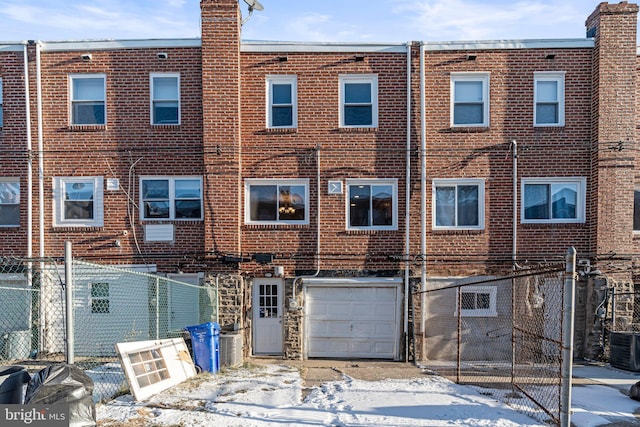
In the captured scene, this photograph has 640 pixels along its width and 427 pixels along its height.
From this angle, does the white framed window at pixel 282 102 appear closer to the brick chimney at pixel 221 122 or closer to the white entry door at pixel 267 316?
the brick chimney at pixel 221 122

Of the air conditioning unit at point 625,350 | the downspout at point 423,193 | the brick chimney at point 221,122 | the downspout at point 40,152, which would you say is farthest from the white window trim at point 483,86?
the downspout at point 40,152

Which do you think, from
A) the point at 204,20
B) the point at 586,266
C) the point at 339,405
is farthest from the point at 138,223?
the point at 586,266

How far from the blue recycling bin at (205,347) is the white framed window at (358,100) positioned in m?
5.89

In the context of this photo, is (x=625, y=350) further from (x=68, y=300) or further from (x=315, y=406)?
(x=68, y=300)

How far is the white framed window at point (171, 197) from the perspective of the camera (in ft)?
35.7

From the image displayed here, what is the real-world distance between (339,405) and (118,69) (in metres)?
9.47

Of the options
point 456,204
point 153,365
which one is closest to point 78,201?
point 153,365

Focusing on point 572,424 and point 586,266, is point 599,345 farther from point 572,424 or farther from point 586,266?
point 572,424

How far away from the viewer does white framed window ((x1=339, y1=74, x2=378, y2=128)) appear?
1098cm

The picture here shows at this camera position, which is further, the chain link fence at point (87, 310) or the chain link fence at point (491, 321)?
the chain link fence at point (491, 321)

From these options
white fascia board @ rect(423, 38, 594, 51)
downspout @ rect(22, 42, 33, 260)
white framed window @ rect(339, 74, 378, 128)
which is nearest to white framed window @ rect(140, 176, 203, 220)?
downspout @ rect(22, 42, 33, 260)

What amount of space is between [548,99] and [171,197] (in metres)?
9.81

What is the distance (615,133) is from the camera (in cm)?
1049

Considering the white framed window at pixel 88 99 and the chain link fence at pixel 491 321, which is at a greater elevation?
the white framed window at pixel 88 99
